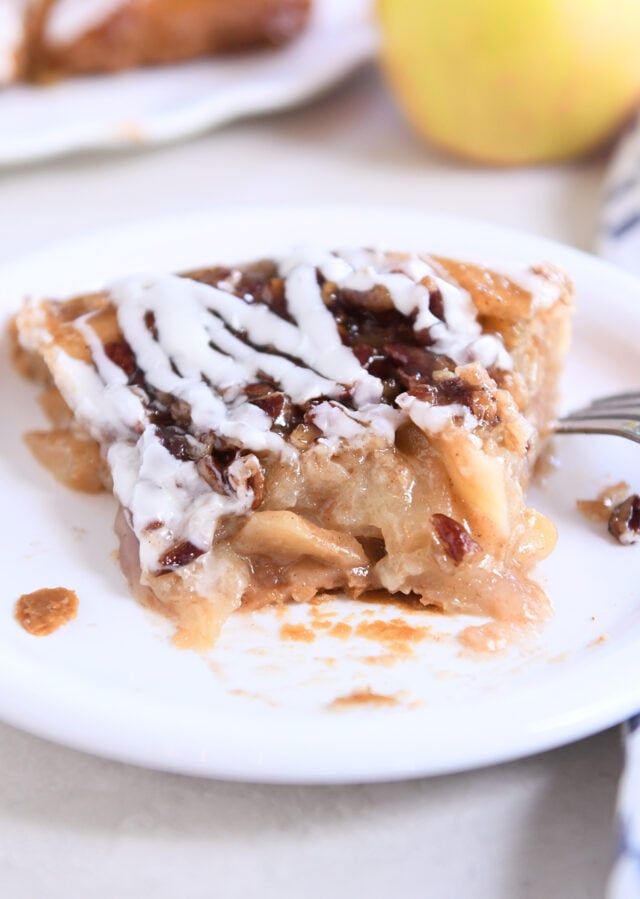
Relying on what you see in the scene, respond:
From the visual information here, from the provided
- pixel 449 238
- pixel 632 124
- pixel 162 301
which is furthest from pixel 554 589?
pixel 632 124

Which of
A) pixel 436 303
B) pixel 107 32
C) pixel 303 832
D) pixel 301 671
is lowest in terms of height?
pixel 303 832

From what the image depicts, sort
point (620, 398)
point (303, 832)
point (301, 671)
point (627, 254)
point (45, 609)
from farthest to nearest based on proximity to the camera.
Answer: point (627, 254) < point (620, 398) < point (45, 609) < point (301, 671) < point (303, 832)

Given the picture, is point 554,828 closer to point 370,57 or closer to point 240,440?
point 240,440

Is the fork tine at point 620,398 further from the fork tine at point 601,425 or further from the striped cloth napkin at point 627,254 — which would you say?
the striped cloth napkin at point 627,254

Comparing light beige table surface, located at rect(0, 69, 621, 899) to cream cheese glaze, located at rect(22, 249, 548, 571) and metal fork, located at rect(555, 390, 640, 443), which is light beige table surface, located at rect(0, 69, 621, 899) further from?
metal fork, located at rect(555, 390, 640, 443)

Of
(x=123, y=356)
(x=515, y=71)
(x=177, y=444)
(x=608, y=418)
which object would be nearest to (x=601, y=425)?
(x=608, y=418)

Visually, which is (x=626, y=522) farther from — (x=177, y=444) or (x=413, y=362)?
(x=177, y=444)

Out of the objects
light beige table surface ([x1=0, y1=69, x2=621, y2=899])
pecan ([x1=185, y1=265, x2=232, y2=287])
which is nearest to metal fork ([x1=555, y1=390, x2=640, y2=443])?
light beige table surface ([x1=0, y1=69, x2=621, y2=899])
